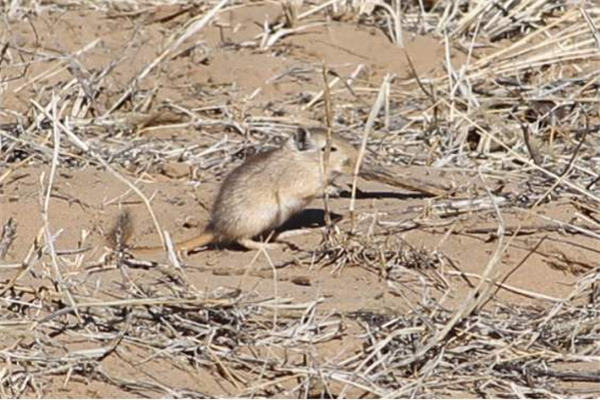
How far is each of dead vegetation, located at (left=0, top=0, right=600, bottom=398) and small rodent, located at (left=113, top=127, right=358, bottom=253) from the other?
0.28 m

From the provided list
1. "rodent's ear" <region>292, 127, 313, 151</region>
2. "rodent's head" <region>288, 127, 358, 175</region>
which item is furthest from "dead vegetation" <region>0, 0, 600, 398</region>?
"rodent's ear" <region>292, 127, 313, 151</region>

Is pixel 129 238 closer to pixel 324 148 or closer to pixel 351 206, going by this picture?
pixel 324 148

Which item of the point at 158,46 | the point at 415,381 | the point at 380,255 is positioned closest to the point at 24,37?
the point at 158,46

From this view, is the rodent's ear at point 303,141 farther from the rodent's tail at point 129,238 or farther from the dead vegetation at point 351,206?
the rodent's tail at point 129,238

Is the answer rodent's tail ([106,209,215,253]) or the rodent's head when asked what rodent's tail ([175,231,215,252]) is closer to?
rodent's tail ([106,209,215,253])

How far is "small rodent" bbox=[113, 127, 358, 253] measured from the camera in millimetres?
6484

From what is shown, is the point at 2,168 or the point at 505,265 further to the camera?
the point at 2,168

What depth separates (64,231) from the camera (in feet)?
21.4

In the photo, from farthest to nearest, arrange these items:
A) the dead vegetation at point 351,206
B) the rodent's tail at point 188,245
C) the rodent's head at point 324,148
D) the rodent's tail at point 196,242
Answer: the rodent's head at point 324,148 < the rodent's tail at point 196,242 < the rodent's tail at point 188,245 < the dead vegetation at point 351,206

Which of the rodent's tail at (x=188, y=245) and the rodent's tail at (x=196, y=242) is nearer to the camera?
the rodent's tail at (x=188, y=245)

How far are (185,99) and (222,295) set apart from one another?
3.43 m

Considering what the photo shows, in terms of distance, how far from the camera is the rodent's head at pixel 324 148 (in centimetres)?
663

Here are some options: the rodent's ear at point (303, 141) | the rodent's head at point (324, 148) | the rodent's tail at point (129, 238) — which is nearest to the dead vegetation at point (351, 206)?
the rodent's tail at point (129, 238)

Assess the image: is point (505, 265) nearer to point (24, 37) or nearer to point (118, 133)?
point (118, 133)
